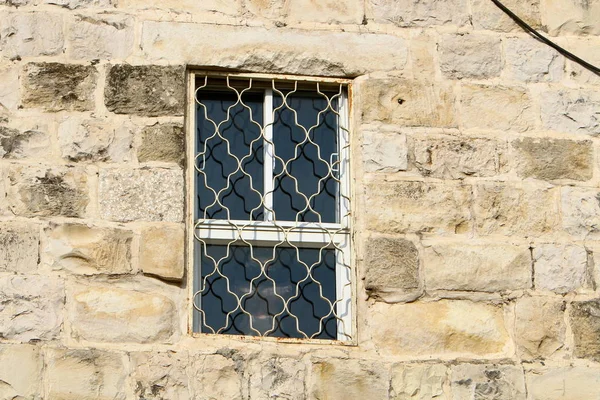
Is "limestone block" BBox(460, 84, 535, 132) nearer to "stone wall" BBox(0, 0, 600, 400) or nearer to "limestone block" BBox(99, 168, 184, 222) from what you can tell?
"stone wall" BBox(0, 0, 600, 400)

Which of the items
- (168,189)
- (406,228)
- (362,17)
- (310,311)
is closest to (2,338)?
(168,189)

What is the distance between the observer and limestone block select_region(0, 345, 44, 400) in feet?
17.8

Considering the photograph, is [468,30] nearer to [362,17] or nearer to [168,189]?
[362,17]

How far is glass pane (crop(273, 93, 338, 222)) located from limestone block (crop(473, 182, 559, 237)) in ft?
2.21

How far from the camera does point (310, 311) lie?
19.5 feet

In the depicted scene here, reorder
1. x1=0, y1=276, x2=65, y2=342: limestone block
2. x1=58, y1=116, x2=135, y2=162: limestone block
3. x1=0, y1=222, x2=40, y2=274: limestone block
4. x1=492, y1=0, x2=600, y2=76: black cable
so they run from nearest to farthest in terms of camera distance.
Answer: x1=0, y1=276, x2=65, y2=342: limestone block, x1=0, y1=222, x2=40, y2=274: limestone block, x1=58, y1=116, x2=135, y2=162: limestone block, x1=492, y1=0, x2=600, y2=76: black cable

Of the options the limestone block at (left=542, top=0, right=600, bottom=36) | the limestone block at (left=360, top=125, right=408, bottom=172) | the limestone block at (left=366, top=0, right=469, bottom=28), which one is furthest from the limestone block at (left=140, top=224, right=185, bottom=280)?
the limestone block at (left=542, top=0, right=600, bottom=36)

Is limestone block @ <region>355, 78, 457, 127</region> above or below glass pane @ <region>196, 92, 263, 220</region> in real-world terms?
above

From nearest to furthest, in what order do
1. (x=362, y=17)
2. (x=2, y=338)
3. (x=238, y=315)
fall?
(x=2, y=338) → (x=238, y=315) → (x=362, y=17)

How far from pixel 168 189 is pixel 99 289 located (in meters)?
0.54

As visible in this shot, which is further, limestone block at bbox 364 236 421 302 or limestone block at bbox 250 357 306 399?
limestone block at bbox 364 236 421 302

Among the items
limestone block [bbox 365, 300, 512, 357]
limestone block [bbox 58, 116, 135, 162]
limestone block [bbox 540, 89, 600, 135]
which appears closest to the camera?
limestone block [bbox 365, 300, 512, 357]

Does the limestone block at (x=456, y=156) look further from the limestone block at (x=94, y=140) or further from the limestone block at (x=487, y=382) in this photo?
the limestone block at (x=94, y=140)

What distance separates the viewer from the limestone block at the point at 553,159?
6.11 metres
